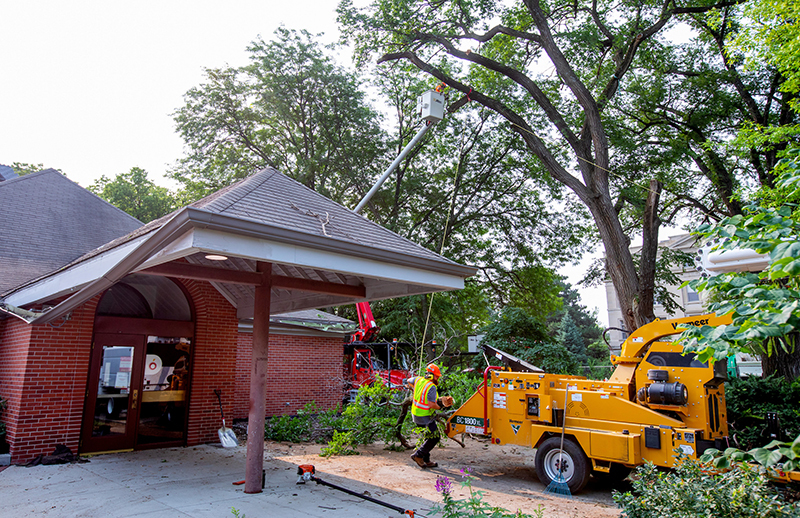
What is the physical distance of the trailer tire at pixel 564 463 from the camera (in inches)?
327

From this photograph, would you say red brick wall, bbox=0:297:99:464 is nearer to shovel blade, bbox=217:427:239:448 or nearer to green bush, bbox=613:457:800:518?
shovel blade, bbox=217:427:239:448

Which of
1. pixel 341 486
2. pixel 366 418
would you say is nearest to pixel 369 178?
pixel 366 418

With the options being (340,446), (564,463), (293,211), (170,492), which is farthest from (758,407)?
(170,492)

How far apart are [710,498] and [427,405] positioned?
5769 millimetres

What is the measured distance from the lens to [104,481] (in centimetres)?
807

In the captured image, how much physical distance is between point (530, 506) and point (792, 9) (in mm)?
11578

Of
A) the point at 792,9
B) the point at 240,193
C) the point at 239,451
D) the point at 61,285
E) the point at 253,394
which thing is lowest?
the point at 239,451

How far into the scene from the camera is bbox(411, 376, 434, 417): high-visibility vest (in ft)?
31.6

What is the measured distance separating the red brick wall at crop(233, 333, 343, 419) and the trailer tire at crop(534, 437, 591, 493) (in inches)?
342

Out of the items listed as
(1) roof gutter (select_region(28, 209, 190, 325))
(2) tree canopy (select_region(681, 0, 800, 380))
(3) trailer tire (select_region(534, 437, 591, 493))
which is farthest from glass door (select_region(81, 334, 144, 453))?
(2) tree canopy (select_region(681, 0, 800, 380))

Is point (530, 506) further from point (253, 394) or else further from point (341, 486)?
point (253, 394)

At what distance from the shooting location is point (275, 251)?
6.59 metres

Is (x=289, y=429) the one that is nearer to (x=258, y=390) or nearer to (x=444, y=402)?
(x=444, y=402)

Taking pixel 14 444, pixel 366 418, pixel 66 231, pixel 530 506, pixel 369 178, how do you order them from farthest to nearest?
pixel 369 178 → pixel 66 231 → pixel 366 418 → pixel 14 444 → pixel 530 506
